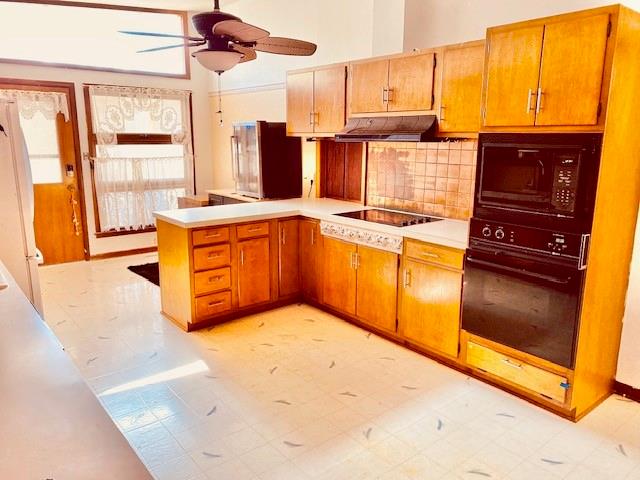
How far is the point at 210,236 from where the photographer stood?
3.74 m

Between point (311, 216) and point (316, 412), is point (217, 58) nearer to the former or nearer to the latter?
point (311, 216)

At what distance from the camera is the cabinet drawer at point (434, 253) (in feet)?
9.95

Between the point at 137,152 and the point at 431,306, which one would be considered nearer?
the point at 431,306

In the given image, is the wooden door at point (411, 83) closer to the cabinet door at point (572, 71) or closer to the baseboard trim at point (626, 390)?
the cabinet door at point (572, 71)

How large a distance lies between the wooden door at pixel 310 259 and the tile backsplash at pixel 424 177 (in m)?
0.64

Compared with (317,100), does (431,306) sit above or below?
below

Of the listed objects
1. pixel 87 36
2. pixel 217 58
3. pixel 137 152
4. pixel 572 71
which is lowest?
pixel 137 152

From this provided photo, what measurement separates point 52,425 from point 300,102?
3.83 meters

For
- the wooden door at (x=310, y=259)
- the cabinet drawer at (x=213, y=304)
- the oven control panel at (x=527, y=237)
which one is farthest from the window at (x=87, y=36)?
the oven control panel at (x=527, y=237)

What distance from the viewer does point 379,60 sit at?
365cm

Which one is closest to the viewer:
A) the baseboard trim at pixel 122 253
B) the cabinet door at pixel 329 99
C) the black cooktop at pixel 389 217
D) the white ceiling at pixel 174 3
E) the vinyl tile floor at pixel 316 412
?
the vinyl tile floor at pixel 316 412

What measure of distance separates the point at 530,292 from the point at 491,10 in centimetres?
204

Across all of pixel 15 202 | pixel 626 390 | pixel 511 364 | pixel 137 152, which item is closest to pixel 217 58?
pixel 15 202

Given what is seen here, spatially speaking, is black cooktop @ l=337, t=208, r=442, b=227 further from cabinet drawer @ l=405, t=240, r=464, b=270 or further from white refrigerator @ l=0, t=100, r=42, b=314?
white refrigerator @ l=0, t=100, r=42, b=314
